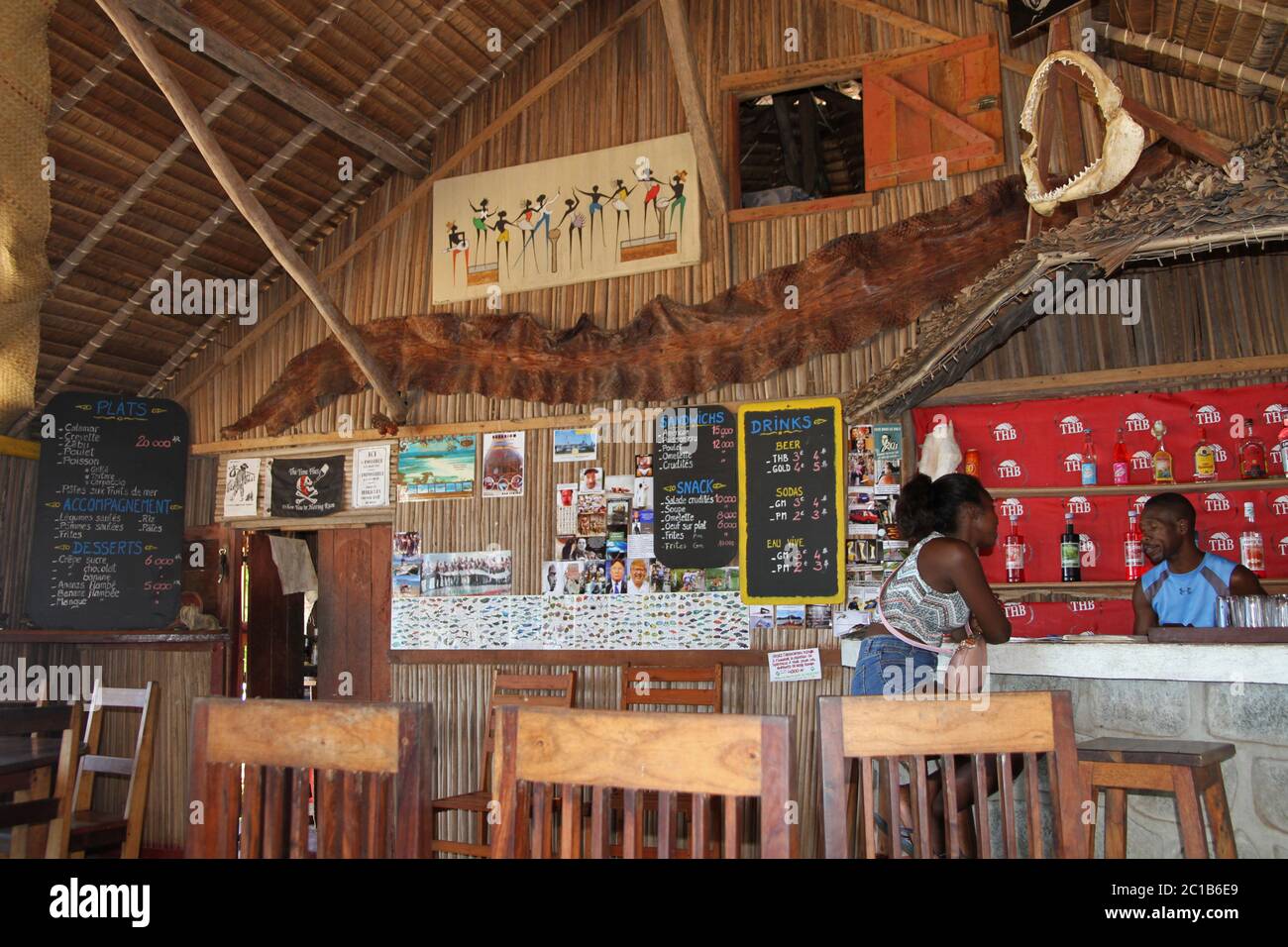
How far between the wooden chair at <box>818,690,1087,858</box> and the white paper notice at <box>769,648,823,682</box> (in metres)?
3.89

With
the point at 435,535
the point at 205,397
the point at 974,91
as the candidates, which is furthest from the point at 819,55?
the point at 205,397

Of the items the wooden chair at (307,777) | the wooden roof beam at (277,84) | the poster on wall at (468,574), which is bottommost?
the wooden chair at (307,777)

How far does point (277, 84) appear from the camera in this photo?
6086mm

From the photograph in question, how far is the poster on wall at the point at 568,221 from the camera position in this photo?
21.5 feet

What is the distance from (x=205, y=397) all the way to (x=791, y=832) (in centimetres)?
696

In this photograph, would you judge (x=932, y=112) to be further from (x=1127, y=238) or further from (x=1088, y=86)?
(x=1127, y=238)

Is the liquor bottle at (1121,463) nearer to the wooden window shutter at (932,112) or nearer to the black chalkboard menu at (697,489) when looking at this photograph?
the wooden window shutter at (932,112)

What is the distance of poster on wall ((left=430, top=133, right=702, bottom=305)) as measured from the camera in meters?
6.55

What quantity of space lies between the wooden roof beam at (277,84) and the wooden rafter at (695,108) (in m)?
2.01

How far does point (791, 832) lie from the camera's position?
68.9 inches

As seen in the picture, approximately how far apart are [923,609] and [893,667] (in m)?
0.21

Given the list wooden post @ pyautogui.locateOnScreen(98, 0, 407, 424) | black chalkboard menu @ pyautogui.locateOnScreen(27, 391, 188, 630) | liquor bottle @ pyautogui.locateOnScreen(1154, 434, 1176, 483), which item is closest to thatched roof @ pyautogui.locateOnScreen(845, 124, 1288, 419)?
liquor bottle @ pyautogui.locateOnScreen(1154, 434, 1176, 483)

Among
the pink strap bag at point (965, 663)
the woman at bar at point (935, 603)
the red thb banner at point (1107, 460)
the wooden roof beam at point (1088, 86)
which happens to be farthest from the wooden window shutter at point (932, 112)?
the pink strap bag at point (965, 663)
